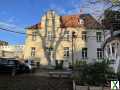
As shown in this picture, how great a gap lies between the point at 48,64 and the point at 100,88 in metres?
38.8

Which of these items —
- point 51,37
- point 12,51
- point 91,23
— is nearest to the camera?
point 91,23

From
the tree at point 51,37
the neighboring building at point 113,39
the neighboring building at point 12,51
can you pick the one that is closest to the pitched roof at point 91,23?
the neighboring building at point 113,39

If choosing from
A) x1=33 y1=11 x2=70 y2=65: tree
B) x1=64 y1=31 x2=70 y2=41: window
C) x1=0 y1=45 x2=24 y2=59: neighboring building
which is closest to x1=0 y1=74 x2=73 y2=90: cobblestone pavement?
x1=33 y1=11 x2=70 y2=65: tree

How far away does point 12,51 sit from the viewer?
216 ft

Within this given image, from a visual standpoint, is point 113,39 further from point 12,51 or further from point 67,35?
point 12,51

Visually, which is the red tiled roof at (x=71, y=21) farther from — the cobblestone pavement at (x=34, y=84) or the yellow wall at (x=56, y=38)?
the cobblestone pavement at (x=34, y=84)

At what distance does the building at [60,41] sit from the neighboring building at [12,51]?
2832 mm

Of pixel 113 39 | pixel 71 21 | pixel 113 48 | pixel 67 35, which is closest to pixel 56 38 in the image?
pixel 67 35

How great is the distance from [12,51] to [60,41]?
10.2m

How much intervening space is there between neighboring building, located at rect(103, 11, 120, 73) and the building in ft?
90.2

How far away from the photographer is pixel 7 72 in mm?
33500

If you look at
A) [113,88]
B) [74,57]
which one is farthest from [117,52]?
[74,57]

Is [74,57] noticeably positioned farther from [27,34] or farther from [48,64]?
[27,34]

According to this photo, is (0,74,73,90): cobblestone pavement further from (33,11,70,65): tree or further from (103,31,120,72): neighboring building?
(33,11,70,65): tree
